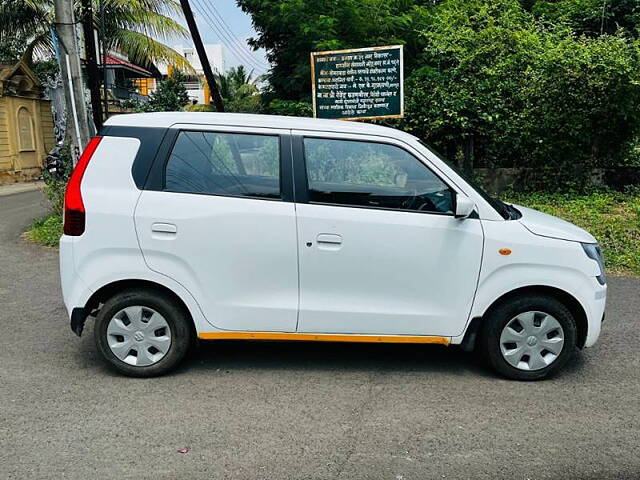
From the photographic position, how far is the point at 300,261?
403 centimetres

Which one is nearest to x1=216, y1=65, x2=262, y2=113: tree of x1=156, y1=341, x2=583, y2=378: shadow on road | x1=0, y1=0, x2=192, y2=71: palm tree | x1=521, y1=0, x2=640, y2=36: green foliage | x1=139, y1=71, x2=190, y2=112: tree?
x1=139, y1=71, x2=190, y2=112: tree

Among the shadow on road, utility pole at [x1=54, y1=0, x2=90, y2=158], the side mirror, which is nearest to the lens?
the side mirror

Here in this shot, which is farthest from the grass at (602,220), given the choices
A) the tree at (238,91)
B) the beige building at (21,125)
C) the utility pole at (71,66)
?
the tree at (238,91)

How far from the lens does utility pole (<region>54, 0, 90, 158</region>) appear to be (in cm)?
979

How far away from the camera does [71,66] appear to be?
10.1m

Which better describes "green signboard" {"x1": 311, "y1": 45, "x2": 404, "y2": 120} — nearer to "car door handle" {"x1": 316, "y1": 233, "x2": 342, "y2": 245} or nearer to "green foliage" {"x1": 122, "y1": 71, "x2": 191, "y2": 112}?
"car door handle" {"x1": 316, "y1": 233, "x2": 342, "y2": 245}

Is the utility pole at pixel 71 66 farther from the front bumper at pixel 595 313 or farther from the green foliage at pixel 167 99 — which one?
the green foliage at pixel 167 99

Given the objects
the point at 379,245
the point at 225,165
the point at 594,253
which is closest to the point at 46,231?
the point at 225,165

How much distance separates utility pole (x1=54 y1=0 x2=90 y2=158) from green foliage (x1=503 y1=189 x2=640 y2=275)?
810 centimetres

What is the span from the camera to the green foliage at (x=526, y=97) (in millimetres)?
10961

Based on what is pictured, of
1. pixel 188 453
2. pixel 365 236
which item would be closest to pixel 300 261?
pixel 365 236

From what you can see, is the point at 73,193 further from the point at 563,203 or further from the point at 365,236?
the point at 563,203

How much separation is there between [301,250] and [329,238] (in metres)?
0.21

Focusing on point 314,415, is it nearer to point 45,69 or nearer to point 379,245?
point 379,245
